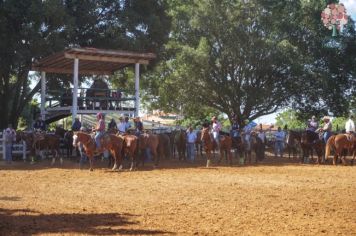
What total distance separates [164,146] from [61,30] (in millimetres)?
8743

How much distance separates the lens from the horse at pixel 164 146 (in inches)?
977

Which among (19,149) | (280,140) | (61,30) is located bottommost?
(19,149)

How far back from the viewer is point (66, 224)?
9320 mm

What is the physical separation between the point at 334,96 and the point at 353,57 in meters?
3.11

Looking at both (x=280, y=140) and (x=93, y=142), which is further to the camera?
(x=280, y=140)

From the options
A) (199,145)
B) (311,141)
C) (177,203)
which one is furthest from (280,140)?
(177,203)

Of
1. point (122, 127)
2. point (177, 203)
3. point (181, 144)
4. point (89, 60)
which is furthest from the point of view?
point (181, 144)

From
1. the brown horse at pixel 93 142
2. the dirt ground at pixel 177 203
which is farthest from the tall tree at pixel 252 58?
the dirt ground at pixel 177 203

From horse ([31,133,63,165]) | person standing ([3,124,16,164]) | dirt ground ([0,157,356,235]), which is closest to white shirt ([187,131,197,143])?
horse ([31,133,63,165])

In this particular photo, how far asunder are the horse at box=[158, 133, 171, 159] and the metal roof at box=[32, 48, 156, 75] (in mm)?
3957

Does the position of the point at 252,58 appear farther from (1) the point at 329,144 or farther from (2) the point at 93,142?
(2) the point at 93,142

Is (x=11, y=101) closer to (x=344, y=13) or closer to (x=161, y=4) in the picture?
(x=161, y=4)

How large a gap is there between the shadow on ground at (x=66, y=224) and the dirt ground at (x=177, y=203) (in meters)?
0.02

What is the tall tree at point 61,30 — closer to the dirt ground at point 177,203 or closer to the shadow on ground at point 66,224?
the dirt ground at point 177,203
